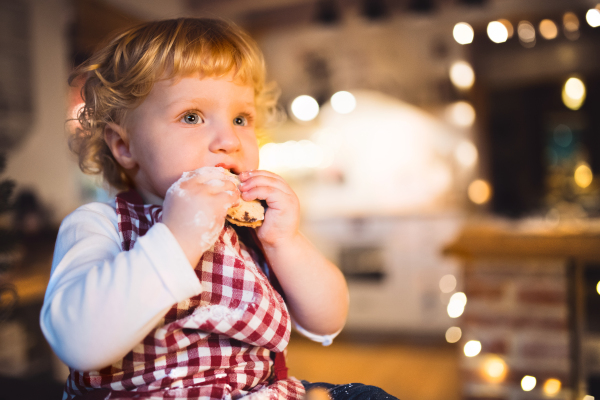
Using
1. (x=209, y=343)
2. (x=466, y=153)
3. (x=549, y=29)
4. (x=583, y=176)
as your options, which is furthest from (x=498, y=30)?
(x=209, y=343)

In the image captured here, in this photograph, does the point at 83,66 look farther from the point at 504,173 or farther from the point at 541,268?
the point at 504,173

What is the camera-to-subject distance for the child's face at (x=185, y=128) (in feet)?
2.02

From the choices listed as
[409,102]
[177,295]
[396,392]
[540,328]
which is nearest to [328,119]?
[409,102]

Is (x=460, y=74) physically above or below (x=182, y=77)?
above

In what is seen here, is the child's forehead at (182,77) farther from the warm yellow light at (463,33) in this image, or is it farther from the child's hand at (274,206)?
the warm yellow light at (463,33)

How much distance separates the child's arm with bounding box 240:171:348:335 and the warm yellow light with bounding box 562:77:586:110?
11.3 feet

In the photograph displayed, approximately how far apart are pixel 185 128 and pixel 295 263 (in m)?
0.28

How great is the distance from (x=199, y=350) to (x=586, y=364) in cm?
150

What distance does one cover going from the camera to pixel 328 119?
383 centimetres

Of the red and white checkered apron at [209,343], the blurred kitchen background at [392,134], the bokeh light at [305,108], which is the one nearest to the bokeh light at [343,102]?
the blurred kitchen background at [392,134]

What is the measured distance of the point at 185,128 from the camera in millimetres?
618

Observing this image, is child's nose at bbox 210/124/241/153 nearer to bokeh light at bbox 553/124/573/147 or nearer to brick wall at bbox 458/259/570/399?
brick wall at bbox 458/259/570/399

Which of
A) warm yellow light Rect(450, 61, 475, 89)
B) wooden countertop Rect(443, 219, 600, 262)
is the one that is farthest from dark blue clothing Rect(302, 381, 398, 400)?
warm yellow light Rect(450, 61, 475, 89)

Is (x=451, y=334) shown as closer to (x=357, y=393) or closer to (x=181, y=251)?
(x=357, y=393)
